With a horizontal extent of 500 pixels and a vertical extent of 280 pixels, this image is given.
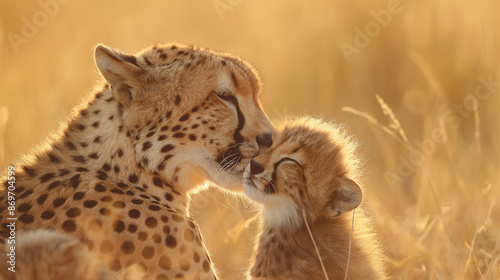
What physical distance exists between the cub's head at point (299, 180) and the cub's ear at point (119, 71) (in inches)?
26.2

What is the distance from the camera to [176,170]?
3723 millimetres

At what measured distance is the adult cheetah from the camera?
3.29 m

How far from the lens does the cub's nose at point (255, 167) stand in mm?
3758

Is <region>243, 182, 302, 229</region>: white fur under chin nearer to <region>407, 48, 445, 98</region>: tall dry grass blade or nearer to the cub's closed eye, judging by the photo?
the cub's closed eye

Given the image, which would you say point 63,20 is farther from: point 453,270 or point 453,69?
point 453,270

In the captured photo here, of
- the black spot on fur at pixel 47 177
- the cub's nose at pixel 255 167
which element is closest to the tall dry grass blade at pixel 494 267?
the cub's nose at pixel 255 167

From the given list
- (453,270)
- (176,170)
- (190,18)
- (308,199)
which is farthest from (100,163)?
(190,18)

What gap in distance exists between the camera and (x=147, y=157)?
361 centimetres

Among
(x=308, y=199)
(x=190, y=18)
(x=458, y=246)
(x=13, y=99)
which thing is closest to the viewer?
(x=308, y=199)

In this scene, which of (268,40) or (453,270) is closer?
(453,270)

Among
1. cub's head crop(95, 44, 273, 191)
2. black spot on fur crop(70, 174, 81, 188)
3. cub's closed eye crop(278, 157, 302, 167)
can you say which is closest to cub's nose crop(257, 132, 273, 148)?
cub's head crop(95, 44, 273, 191)

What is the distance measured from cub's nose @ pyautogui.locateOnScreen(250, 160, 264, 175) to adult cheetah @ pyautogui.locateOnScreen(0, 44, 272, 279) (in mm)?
64

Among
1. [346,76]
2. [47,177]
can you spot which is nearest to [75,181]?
[47,177]

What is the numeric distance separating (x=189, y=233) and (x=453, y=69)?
17.7 ft
